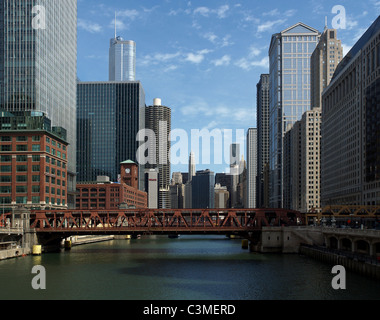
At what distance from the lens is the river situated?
56.2 m

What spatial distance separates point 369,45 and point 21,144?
368 feet

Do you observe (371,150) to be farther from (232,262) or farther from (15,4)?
(15,4)

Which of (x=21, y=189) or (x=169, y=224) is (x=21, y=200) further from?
(x=169, y=224)

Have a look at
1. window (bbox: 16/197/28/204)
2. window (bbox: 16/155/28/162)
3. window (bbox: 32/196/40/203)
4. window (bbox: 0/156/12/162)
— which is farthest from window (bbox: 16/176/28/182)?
window (bbox: 32/196/40/203)

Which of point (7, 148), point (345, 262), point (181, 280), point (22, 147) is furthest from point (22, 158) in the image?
point (345, 262)

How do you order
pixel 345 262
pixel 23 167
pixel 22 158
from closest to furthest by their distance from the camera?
pixel 345 262 → pixel 22 158 → pixel 23 167

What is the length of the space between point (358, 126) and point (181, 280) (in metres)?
120

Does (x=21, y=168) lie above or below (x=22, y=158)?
below

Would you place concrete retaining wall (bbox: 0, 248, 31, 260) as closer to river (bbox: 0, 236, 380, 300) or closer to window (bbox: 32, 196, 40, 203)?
river (bbox: 0, 236, 380, 300)

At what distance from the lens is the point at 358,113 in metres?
167

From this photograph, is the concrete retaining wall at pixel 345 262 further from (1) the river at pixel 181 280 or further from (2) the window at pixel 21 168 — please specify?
(2) the window at pixel 21 168

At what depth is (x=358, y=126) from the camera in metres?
167

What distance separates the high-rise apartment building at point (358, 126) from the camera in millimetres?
149375
